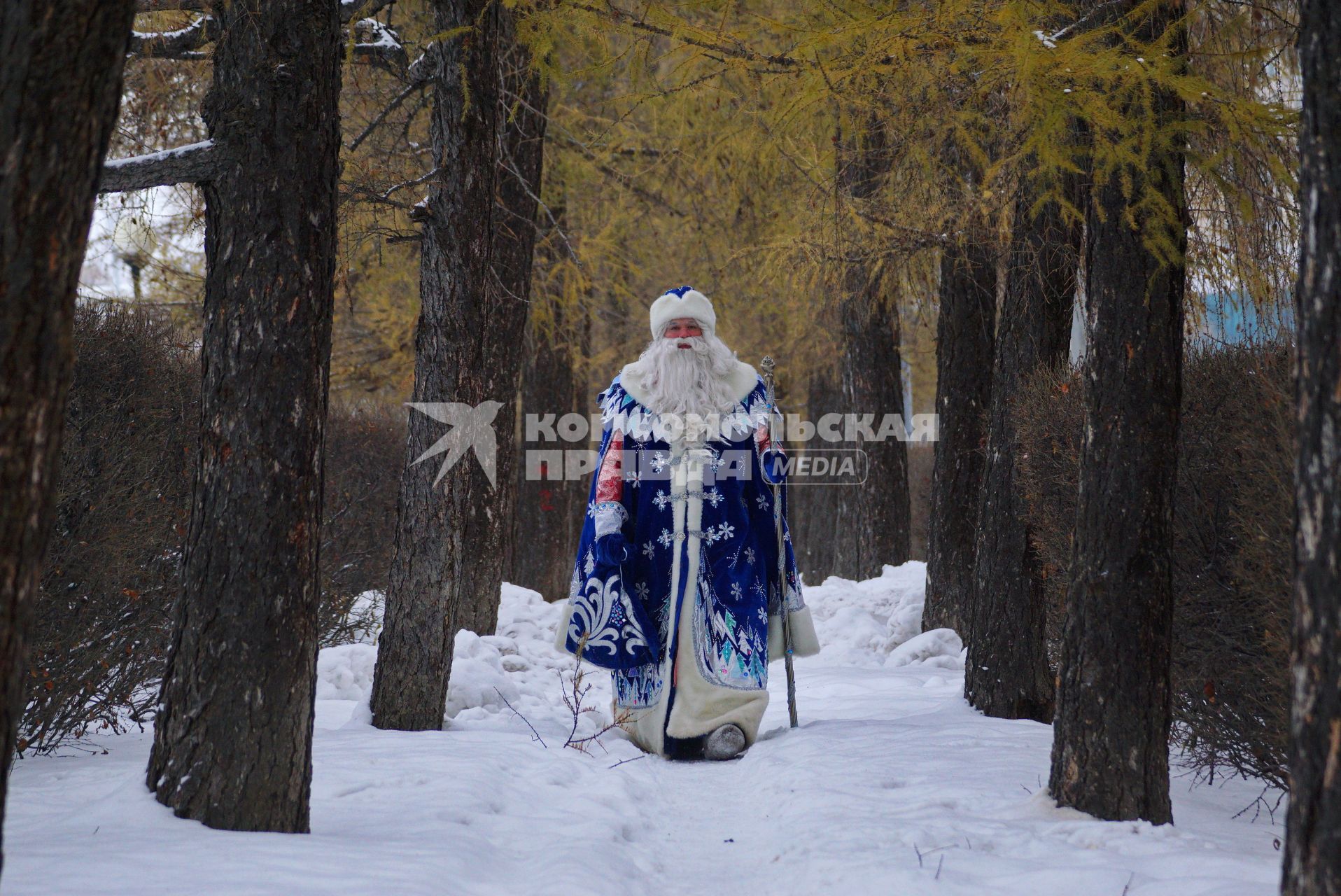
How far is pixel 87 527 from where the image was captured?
4.94 m

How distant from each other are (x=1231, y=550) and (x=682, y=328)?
2969mm

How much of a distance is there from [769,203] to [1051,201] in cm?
594

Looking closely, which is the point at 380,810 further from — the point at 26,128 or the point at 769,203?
the point at 769,203

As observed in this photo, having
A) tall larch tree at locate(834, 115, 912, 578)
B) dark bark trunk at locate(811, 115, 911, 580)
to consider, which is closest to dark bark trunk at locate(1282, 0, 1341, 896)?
tall larch tree at locate(834, 115, 912, 578)

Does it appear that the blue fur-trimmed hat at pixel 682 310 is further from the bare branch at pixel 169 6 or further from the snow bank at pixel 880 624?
the snow bank at pixel 880 624

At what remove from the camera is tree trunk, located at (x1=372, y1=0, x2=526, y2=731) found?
5340mm

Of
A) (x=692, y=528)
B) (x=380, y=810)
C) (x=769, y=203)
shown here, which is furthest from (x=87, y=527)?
(x=769, y=203)

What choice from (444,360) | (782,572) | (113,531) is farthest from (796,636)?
(113,531)

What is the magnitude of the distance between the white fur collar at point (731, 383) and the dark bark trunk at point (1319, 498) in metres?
3.97

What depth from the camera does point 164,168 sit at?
3.34 m

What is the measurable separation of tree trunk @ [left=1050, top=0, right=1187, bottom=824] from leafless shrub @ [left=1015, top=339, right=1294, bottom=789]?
293mm

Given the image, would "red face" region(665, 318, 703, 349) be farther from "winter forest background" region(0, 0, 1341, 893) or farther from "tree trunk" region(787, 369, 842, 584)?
"tree trunk" region(787, 369, 842, 584)

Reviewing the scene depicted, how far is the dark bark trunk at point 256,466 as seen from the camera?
3209 mm

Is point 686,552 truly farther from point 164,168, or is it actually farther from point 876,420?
point 876,420
